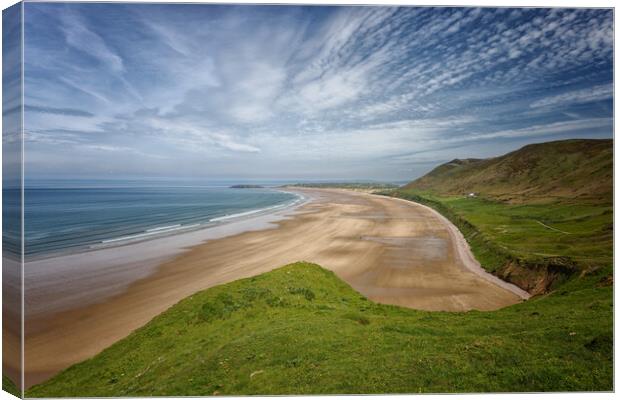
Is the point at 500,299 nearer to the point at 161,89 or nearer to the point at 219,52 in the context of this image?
the point at 219,52

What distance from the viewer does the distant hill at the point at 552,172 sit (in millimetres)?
8695

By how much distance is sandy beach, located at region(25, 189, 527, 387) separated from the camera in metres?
9.99

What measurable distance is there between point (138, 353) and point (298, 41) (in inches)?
380

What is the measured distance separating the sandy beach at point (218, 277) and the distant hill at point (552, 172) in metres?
4.09

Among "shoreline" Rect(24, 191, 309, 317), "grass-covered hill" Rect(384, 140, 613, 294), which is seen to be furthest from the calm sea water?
"grass-covered hill" Rect(384, 140, 613, 294)

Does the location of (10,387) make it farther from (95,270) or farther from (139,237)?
(139,237)

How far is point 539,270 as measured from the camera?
1133 cm

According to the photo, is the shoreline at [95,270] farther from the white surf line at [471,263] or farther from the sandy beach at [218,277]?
the white surf line at [471,263]

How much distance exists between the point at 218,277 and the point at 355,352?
35.0 feet

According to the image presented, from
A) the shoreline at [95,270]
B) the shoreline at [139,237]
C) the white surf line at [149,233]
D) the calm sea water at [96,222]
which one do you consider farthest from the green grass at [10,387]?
→ the white surf line at [149,233]

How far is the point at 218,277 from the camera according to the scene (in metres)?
15.5

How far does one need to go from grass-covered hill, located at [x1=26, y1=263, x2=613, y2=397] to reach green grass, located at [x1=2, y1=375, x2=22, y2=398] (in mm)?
279

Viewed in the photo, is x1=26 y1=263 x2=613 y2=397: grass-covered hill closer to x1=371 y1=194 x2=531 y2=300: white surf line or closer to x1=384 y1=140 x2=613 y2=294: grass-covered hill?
x1=384 y1=140 x2=613 y2=294: grass-covered hill

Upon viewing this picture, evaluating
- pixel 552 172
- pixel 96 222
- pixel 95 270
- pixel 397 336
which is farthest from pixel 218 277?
pixel 96 222
